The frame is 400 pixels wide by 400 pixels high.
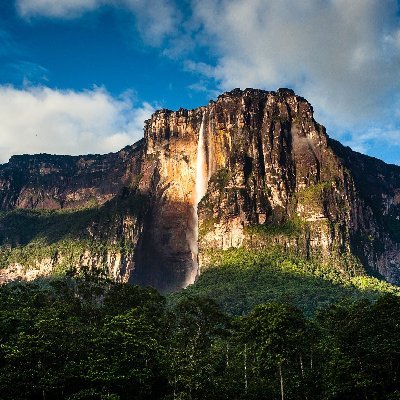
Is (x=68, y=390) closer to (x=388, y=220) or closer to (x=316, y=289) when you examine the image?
(x=316, y=289)

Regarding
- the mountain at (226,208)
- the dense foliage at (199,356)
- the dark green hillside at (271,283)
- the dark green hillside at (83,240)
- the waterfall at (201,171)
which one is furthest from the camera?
the dark green hillside at (83,240)

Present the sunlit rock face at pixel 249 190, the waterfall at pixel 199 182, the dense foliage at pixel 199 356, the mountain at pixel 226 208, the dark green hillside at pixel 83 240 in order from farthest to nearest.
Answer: the dark green hillside at pixel 83 240, the waterfall at pixel 199 182, the sunlit rock face at pixel 249 190, the mountain at pixel 226 208, the dense foliage at pixel 199 356

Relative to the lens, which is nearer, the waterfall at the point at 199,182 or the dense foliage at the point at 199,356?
the dense foliage at the point at 199,356

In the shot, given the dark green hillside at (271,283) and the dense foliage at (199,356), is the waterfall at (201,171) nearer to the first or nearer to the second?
the dark green hillside at (271,283)

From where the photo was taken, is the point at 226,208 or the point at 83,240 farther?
the point at 83,240

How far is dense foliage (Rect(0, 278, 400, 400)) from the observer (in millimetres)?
37438

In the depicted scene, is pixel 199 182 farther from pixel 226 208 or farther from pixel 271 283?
pixel 271 283

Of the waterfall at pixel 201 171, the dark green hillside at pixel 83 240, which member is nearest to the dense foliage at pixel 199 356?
the waterfall at pixel 201 171

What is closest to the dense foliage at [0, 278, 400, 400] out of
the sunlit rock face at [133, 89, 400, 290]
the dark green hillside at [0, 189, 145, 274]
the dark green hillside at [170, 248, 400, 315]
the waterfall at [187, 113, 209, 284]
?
the dark green hillside at [170, 248, 400, 315]

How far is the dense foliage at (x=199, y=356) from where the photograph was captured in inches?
1474

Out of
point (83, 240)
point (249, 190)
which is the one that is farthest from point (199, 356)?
point (83, 240)

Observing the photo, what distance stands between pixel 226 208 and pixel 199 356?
9961 cm

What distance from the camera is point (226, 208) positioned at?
464 ft

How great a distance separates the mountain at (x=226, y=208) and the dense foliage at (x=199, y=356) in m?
83.0
